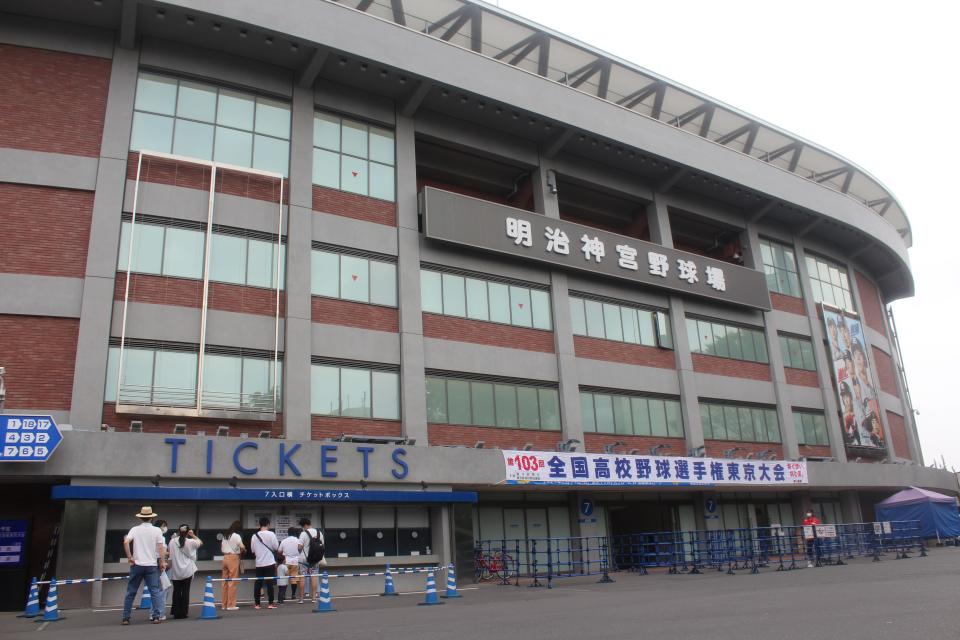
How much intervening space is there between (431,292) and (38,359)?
11855 mm

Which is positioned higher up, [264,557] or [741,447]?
[741,447]

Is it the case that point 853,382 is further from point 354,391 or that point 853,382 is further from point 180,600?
point 180,600

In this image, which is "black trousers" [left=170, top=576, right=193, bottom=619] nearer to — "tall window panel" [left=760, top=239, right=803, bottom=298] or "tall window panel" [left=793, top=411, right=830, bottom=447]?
"tall window panel" [left=793, top=411, right=830, bottom=447]

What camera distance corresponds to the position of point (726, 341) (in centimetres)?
3578

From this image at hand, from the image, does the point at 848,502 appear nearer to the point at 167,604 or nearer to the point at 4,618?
the point at 167,604

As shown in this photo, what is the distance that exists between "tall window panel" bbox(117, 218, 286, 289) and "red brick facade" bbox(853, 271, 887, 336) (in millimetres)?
34096

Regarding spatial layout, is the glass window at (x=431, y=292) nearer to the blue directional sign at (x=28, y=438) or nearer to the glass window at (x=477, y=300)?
the glass window at (x=477, y=300)

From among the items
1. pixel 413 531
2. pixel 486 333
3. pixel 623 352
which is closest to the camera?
pixel 413 531

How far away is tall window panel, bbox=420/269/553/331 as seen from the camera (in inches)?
1080

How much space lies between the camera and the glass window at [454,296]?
90.5ft

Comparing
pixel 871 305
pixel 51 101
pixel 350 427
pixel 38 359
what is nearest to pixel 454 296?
pixel 350 427

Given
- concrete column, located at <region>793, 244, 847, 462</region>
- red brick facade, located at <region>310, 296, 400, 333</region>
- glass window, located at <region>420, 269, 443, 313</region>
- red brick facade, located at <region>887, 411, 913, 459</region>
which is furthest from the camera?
red brick facade, located at <region>887, 411, 913, 459</region>

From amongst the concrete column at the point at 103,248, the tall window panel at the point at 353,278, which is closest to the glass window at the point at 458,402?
the tall window panel at the point at 353,278

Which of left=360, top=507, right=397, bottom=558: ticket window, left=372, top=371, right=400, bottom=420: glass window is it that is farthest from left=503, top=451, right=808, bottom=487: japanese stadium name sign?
left=360, top=507, right=397, bottom=558: ticket window
